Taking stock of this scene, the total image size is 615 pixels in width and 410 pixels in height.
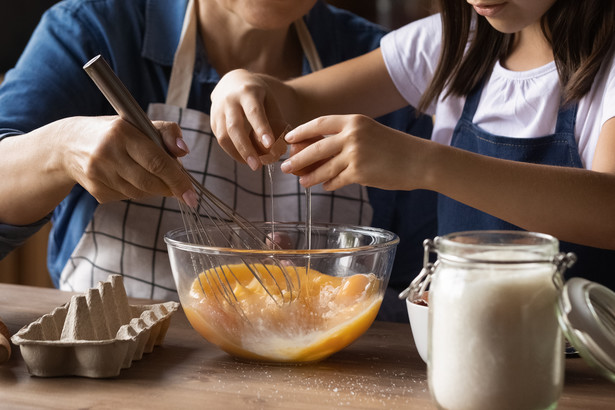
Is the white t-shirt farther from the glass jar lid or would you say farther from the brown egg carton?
the brown egg carton

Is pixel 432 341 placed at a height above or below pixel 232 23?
below

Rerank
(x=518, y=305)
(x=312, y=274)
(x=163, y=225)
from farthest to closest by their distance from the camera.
→ (x=163, y=225)
(x=312, y=274)
(x=518, y=305)

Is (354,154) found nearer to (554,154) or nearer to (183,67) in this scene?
(554,154)

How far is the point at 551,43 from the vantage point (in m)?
1.14

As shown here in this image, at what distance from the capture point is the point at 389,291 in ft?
4.84

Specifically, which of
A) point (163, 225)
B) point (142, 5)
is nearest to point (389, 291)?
point (163, 225)

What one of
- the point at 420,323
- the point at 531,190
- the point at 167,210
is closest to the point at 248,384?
the point at 420,323

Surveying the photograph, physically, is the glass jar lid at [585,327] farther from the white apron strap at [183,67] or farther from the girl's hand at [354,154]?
the white apron strap at [183,67]

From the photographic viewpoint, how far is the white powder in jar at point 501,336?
59 centimetres

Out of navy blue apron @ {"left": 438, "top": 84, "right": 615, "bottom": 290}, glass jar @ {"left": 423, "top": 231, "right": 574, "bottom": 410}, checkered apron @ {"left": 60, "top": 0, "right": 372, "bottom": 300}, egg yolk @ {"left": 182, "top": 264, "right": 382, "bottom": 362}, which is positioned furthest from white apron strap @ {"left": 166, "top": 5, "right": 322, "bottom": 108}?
glass jar @ {"left": 423, "top": 231, "right": 574, "bottom": 410}

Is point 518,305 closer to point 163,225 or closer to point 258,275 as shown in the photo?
point 258,275

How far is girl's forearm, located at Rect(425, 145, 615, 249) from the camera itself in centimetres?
89

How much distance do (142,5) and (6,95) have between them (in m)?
0.36

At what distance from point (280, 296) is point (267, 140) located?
8.2 inches
